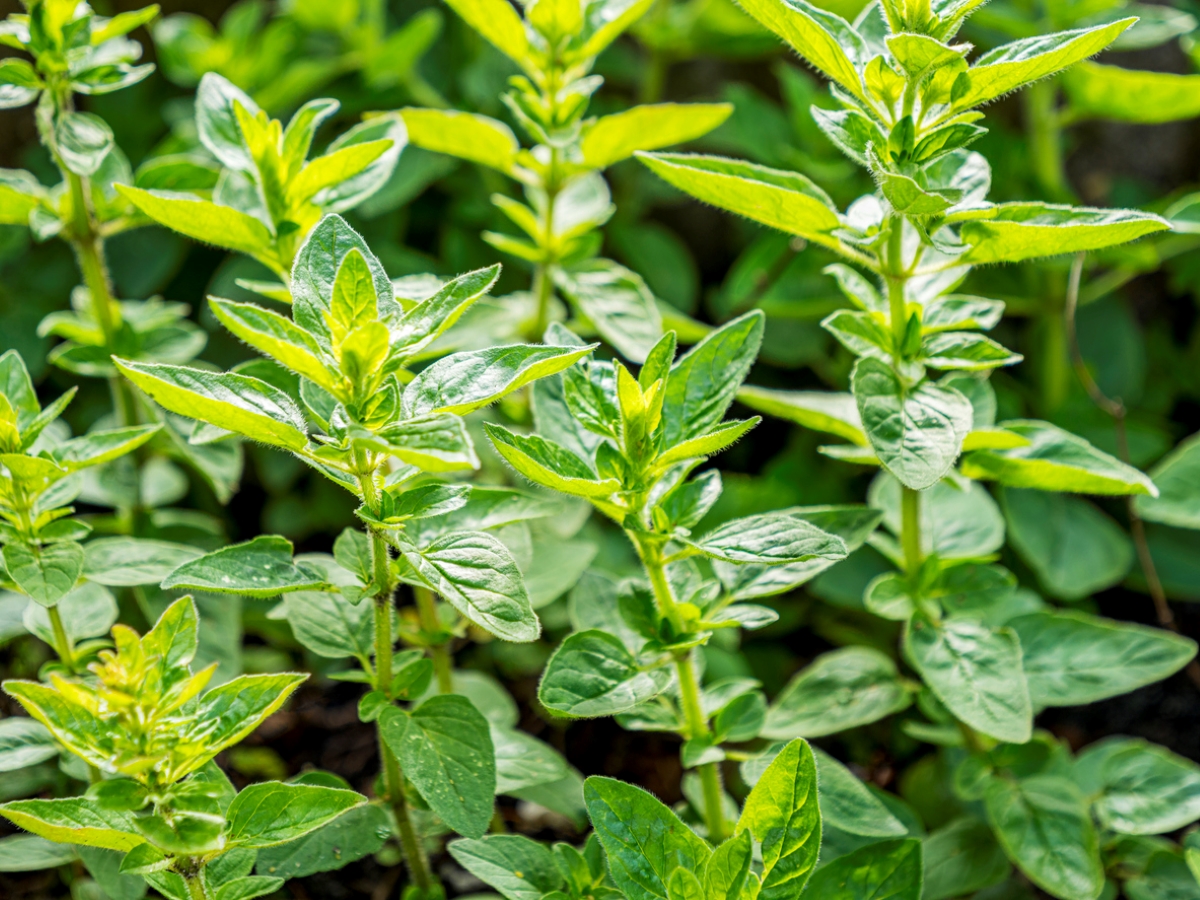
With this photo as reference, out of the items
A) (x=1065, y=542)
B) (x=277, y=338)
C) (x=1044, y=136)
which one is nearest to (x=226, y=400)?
(x=277, y=338)

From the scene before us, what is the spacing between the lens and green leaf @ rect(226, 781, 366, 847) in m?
1.04

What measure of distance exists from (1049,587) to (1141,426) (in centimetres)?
47

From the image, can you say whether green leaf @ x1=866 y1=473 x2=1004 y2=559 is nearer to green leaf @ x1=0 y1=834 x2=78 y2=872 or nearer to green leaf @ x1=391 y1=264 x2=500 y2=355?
green leaf @ x1=391 y1=264 x2=500 y2=355

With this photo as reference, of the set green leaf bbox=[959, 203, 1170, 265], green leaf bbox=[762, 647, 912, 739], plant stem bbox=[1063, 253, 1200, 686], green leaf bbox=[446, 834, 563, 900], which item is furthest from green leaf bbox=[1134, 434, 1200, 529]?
green leaf bbox=[446, 834, 563, 900]

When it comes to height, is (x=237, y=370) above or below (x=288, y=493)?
above

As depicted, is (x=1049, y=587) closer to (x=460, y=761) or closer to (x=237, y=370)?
(x=460, y=761)

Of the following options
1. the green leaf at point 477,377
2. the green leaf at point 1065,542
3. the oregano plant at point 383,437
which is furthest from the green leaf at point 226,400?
the green leaf at point 1065,542

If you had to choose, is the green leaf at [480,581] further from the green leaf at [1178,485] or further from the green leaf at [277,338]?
the green leaf at [1178,485]

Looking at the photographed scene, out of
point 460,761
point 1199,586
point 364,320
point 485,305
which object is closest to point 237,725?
point 460,761

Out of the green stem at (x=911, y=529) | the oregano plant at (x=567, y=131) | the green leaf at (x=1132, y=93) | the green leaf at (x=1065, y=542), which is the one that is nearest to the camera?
the green stem at (x=911, y=529)

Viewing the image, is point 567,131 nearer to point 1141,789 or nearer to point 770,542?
point 770,542

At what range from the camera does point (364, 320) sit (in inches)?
39.6

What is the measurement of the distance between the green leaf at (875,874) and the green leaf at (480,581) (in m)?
0.50

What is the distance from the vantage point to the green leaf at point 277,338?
0.93 m
